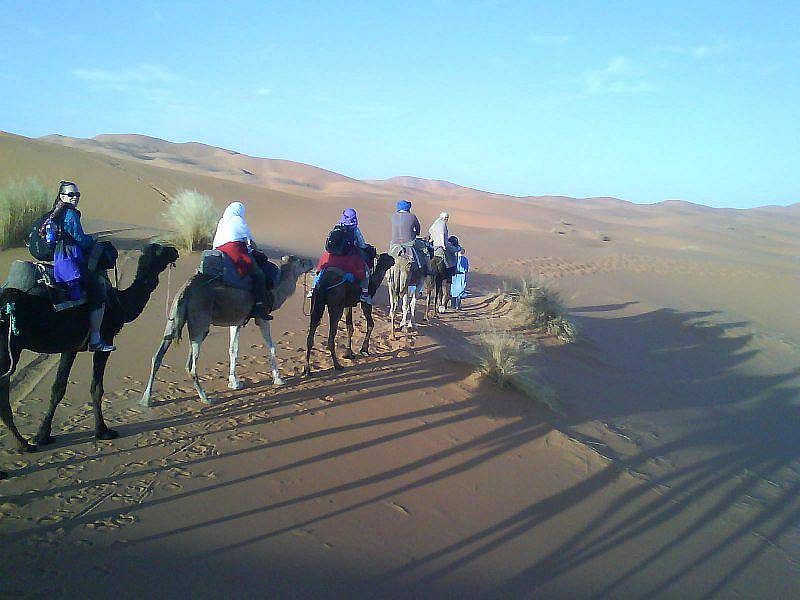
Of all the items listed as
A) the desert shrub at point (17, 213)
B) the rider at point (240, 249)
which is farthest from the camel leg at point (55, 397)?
the desert shrub at point (17, 213)

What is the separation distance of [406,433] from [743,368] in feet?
33.9

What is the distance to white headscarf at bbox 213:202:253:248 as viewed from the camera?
7.69 meters

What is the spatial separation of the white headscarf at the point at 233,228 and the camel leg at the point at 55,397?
2.45 m

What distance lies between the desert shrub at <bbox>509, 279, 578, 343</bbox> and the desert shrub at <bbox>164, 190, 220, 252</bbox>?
865cm

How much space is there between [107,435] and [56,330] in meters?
1.29

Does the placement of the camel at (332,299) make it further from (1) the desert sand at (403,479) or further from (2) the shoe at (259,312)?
(2) the shoe at (259,312)

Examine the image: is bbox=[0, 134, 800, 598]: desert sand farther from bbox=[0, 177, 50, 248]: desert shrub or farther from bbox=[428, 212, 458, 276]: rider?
bbox=[428, 212, 458, 276]: rider

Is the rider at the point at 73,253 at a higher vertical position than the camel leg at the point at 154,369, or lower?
higher

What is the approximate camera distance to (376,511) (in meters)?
5.25

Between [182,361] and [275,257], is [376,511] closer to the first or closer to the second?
[182,361]

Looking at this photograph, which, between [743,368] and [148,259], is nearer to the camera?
[148,259]

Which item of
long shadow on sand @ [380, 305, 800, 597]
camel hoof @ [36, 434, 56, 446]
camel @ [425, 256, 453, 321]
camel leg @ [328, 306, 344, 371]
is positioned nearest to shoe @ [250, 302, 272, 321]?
camel leg @ [328, 306, 344, 371]

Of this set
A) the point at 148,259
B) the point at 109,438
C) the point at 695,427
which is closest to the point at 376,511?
the point at 109,438

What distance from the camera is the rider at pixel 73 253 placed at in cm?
568
